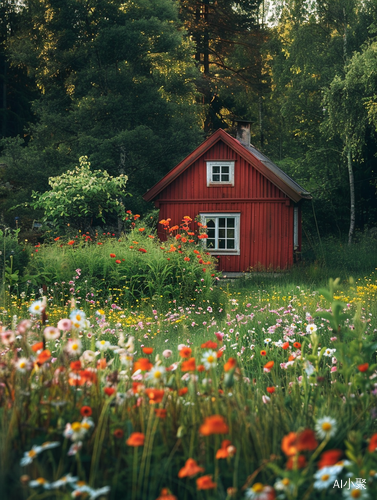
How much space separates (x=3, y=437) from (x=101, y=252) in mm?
8042

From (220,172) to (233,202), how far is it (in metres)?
1.00

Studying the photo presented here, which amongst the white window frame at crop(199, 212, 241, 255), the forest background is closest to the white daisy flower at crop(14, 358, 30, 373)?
the white window frame at crop(199, 212, 241, 255)

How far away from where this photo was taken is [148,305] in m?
8.81

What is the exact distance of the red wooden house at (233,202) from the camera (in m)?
16.4

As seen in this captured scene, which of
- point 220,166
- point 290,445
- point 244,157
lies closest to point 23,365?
point 290,445

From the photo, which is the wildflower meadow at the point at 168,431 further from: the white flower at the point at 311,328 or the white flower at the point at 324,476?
the white flower at the point at 311,328

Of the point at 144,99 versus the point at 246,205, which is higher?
the point at 144,99

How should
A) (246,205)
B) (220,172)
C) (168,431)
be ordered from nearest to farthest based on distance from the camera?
(168,431), (246,205), (220,172)

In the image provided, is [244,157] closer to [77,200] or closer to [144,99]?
[77,200]

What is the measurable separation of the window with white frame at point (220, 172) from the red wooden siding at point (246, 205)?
0.41 ft

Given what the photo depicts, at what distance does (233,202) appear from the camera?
1680 cm

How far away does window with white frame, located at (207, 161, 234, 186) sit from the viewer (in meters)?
Result: 16.8

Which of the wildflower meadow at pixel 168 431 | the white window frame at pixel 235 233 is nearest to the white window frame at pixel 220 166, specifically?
the white window frame at pixel 235 233

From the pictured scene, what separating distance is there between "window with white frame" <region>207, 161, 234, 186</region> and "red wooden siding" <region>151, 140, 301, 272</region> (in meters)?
0.12
